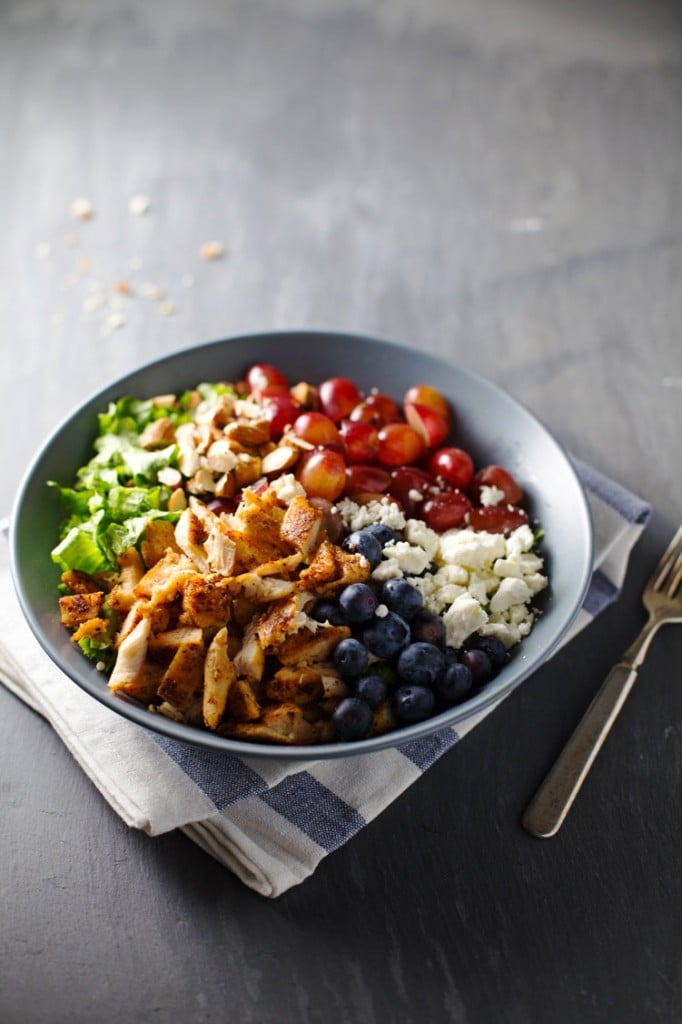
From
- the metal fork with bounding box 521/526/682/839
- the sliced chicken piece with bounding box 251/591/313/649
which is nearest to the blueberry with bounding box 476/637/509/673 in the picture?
the metal fork with bounding box 521/526/682/839

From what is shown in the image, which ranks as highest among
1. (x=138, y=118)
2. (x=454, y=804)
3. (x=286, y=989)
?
(x=138, y=118)

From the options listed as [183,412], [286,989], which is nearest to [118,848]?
[286,989]

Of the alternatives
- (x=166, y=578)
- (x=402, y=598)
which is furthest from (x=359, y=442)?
(x=166, y=578)

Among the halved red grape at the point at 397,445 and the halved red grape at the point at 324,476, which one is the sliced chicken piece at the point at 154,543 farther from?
the halved red grape at the point at 397,445

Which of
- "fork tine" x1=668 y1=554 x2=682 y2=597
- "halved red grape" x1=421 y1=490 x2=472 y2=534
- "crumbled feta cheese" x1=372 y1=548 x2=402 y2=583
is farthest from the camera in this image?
"fork tine" x1=668 y1=554 x2=682 y2=597

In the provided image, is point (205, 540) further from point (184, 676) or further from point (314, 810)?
point (314, 810)

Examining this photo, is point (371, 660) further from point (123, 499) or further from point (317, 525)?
point (123, 499)

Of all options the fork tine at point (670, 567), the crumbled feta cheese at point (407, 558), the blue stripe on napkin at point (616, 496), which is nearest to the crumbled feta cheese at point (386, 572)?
the crumbled feta cheese at point (407, 558)

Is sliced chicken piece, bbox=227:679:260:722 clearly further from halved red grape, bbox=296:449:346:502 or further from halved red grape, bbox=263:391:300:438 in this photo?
halved red grape, bbox=263:391:300:438
